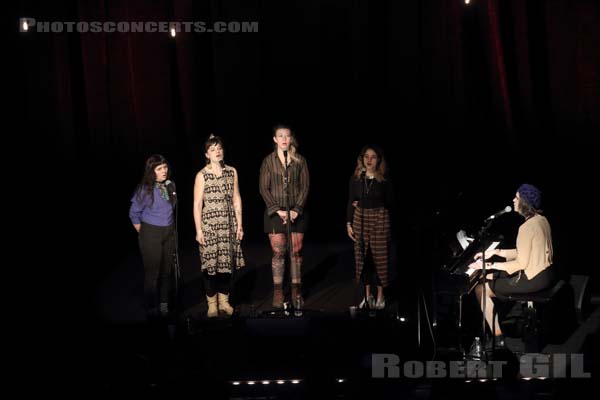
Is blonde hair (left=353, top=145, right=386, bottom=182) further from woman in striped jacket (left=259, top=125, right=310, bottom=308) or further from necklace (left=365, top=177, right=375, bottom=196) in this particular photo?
woman in striped jacket (left=259, top=125, right=310, bottom=308)

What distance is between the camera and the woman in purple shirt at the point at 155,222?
714cm

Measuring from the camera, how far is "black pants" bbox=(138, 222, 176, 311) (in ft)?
23.7

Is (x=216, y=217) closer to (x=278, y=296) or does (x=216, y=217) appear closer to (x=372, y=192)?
(x=278, y=296)

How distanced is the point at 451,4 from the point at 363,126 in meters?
1.57

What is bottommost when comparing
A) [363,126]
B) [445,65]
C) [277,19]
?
[363,126]

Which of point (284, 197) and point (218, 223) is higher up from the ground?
point (284, 197)

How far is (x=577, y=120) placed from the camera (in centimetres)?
945

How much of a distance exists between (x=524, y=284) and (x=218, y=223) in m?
2.48

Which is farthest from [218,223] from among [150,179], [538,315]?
[538,315]

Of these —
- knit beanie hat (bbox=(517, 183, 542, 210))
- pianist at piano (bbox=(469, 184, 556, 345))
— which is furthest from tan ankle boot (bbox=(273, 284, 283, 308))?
knit beanie hat (bbox=(517, 183, 542, 210))

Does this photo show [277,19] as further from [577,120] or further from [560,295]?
[560,295]

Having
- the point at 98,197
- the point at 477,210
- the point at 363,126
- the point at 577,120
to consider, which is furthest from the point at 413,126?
the point at 98,197

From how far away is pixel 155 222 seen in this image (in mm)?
7207

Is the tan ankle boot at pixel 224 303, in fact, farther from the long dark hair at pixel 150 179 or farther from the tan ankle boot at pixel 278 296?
the long dark hair at pixel 150 179
